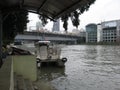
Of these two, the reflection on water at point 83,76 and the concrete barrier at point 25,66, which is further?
the reflection on water at point 83,76

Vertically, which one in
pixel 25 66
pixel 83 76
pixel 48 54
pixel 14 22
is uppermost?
pixel 14 22

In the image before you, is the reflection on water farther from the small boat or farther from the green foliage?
the green foliage

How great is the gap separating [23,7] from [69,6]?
2.37m

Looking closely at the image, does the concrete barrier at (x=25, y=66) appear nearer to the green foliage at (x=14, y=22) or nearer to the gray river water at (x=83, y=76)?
the green foliage at (x=14, y=22)

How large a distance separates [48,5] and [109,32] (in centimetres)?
14234

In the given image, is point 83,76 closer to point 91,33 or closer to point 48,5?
point 48,5

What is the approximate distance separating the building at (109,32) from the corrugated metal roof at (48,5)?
13470 cm

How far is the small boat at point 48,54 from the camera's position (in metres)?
27.7

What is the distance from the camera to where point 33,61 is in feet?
43.5

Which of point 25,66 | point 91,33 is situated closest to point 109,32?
point 91,33

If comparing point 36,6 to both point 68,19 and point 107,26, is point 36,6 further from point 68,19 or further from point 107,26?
point 107,26

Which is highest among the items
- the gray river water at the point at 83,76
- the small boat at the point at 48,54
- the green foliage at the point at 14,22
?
the green foliage at the point at 14,22

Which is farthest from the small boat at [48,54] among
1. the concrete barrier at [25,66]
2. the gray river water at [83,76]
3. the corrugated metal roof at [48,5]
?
the corrugated metal roof at [48,5]

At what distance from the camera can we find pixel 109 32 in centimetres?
14825
